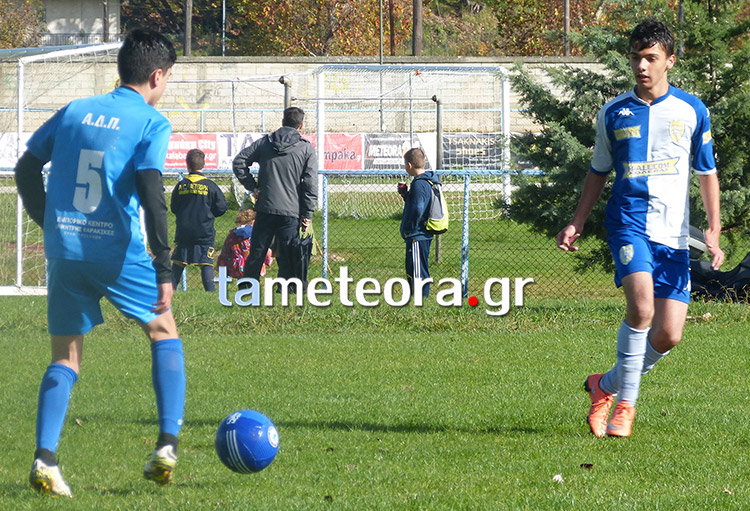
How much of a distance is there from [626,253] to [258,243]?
6034 millimetres

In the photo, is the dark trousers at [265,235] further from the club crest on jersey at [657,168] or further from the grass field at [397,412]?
the club crest on jersey at [657,168]

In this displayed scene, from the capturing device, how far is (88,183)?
4.27 meters

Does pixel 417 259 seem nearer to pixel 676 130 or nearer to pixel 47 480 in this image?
pixel 676 130

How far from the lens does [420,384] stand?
7.11m

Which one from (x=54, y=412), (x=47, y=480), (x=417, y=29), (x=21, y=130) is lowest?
(x=47, y=480)

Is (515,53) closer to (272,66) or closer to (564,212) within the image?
(272,66)

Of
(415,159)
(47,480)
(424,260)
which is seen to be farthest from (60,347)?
(415,159)

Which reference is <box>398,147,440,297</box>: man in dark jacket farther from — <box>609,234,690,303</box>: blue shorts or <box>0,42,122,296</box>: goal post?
<box>609,234,690,303</box>: blue shorts

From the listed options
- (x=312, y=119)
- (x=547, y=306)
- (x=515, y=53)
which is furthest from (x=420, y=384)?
(x=515, y=53)

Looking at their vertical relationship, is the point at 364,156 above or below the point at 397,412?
above

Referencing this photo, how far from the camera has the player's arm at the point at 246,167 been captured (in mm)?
10641

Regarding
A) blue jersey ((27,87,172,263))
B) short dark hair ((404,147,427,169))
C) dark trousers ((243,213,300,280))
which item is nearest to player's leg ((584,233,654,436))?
blue jersey ((27,87,172,263))

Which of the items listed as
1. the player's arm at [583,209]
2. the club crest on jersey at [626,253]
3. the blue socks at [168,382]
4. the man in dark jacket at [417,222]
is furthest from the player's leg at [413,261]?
the blue socks at [168,382]

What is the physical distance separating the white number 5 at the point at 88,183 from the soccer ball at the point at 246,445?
1156mm
